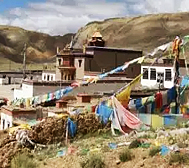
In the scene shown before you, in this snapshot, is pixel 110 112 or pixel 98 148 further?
pixel 110 112

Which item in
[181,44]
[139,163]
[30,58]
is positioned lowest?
[139,163]

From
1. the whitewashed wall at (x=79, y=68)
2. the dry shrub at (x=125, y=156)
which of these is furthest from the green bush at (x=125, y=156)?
the whitewashed wall at (x=79, y=68)

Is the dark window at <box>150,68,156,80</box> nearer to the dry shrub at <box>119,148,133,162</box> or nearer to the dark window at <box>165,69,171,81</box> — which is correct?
the dark window at <box>165,69,171,81</box>

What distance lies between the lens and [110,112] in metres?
16.0

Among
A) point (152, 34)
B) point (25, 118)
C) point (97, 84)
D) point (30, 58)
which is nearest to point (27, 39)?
point (30, 58)

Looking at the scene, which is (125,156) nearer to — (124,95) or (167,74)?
(124,95)

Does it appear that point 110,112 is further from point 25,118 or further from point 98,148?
point 25,118

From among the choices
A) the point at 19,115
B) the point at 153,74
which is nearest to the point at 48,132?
the point at 19,115

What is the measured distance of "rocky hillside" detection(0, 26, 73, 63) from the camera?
147125mm

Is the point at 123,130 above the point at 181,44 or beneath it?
beneath

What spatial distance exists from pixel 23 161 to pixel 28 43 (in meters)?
154

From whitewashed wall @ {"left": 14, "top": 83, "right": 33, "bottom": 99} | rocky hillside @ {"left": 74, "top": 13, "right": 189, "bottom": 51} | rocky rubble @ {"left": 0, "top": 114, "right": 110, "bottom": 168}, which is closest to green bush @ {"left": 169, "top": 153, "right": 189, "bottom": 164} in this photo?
rocky rubble @ {"left": 0, "top": 114, "right": 110, "bottom": 168}

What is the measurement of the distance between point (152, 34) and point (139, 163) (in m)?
138

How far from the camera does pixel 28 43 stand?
164m
